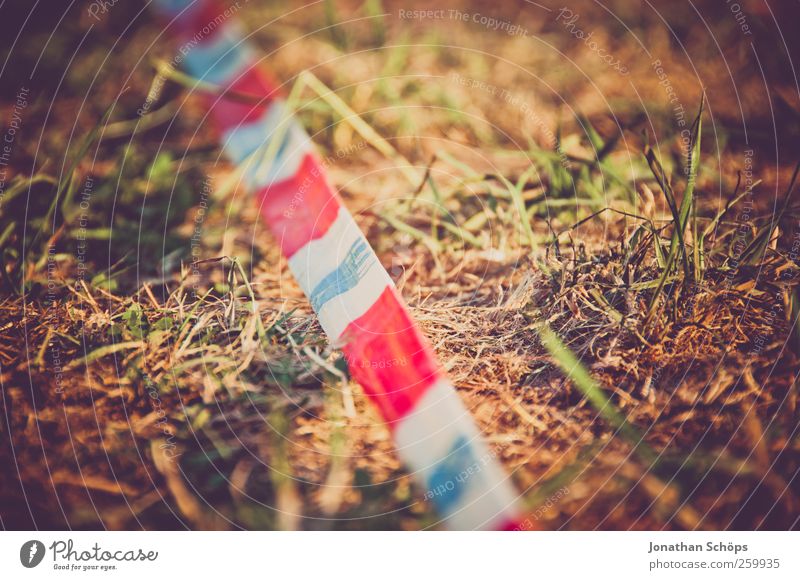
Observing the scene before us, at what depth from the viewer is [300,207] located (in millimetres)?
778

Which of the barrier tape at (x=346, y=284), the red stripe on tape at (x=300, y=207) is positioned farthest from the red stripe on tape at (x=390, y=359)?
the red stripe on tape at (x=300, y=207)

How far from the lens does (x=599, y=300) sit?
0.72m

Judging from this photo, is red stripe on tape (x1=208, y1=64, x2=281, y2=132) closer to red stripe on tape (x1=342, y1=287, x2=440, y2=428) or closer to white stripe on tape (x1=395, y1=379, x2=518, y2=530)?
red stripe on tape (x1=342, y1=287, x2=440, y2=428)

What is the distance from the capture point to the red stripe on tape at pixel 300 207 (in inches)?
30.3

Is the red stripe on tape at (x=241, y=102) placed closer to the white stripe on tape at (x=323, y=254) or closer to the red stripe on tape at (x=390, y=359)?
the white stripe on tape at (x=323, y=254)

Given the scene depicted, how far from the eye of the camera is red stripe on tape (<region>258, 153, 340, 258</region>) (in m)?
0.77

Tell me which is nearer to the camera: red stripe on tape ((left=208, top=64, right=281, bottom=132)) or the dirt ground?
the dirt ground

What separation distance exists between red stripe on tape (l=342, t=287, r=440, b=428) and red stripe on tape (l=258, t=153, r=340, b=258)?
11cm

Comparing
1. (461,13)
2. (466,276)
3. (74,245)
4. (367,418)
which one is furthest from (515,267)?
(74,245)

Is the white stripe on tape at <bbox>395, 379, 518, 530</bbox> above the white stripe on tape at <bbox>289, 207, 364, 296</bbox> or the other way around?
the other way around
